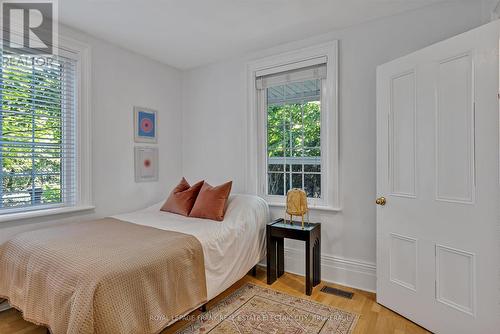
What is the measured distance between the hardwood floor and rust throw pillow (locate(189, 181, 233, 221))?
718mm

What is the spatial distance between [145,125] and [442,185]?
3.07 m

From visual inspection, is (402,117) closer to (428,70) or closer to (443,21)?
(428,70)

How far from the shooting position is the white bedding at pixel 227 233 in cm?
213

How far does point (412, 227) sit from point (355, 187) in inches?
26.5

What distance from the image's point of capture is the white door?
1.60 m

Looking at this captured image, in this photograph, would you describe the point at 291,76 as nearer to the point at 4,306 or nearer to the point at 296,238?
the point at 296,238

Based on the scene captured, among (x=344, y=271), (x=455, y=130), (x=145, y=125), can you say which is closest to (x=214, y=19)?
(x=145, y=125)

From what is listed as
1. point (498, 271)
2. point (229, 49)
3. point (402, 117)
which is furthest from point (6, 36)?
point (498, 271)

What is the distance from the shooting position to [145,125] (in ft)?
10.9

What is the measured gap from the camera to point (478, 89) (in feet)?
5.38

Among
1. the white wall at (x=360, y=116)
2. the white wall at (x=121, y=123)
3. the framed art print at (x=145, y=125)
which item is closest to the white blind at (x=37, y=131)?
the white wall at (x=121, y=123)

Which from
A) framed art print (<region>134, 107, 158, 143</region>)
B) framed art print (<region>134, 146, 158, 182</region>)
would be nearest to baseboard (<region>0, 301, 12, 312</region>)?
framed art print (<region>134, 146, 158, 182</region>)

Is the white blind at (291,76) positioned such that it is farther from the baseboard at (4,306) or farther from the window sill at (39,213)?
the baseboard at (4,306)

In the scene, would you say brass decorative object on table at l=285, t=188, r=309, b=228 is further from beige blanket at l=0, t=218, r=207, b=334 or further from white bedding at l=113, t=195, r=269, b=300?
beige blanket at l=0, t=218, r=207, b=334
